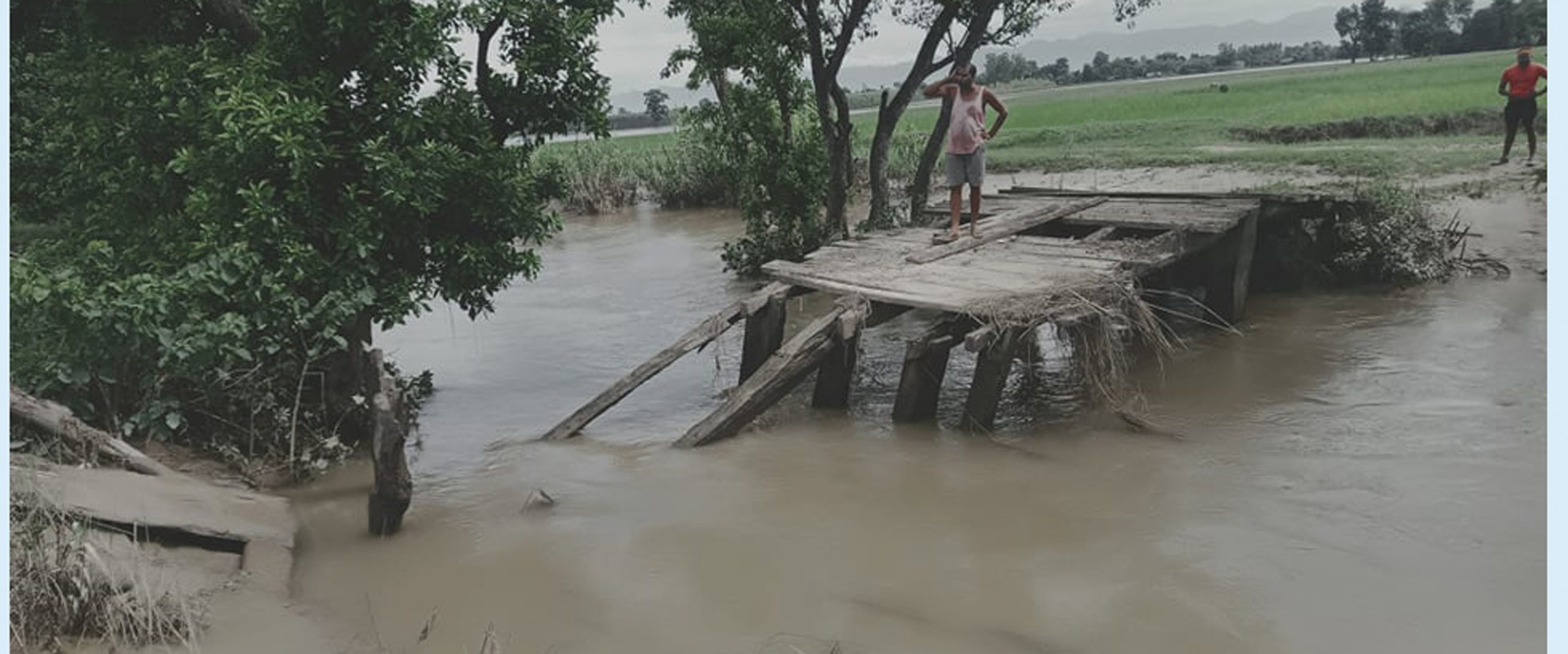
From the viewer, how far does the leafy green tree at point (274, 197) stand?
610cm

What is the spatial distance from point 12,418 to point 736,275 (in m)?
8.76

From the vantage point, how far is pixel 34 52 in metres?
9.43

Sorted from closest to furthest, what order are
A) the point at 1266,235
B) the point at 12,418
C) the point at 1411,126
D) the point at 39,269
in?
the point at 12,418 → the point at 39,269 → the point at 1266,235 → the point at 1411,126

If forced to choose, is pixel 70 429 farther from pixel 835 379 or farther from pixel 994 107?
pixel 994 107

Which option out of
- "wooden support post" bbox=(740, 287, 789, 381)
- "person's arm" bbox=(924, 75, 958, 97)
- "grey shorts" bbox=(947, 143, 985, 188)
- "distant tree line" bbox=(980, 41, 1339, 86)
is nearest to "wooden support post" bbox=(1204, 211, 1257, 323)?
"grey shorts" bbox=(947, 143, 985, 188)

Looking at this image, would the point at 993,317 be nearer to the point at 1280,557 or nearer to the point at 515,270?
the point at 1280,557

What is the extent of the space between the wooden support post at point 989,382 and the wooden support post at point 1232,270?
3415 millimetres

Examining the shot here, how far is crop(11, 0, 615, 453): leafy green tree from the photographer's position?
610 centimetres

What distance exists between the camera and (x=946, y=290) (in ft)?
23.5

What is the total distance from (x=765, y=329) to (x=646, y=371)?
100 centimetres

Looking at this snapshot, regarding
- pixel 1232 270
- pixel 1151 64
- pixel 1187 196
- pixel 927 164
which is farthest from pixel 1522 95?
pixel 1151 64

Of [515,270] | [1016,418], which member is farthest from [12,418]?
[1016,418]

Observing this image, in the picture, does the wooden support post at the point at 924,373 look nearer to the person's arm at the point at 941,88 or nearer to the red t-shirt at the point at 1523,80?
the person's arm at the point at 941,88

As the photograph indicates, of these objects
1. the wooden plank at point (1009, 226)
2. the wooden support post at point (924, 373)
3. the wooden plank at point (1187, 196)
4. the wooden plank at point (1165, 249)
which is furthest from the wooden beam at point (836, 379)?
the wooden plank at point (1187, 196)
